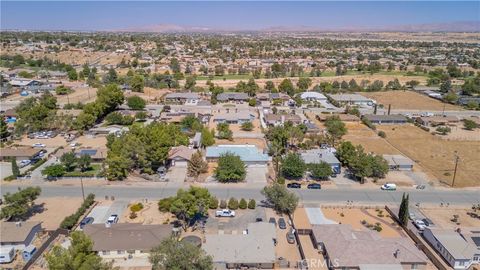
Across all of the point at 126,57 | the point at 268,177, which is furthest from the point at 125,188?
the point at 126,57

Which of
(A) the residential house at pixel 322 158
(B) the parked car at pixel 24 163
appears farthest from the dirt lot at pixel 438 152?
(B) the parked car at pixel 24 163

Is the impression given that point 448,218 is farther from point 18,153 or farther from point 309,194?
point 18,153

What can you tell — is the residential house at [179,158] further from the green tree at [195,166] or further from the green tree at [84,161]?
the green tree at [84,161]

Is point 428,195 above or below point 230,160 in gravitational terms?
below

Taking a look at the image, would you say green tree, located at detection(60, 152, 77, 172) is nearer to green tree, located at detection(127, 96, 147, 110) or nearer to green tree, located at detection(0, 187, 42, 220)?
green tree, located at detection(0, 187, 42, 220)

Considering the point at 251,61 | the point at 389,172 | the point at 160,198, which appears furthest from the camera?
the point at 251,61

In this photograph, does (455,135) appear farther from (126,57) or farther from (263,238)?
(126,57)
